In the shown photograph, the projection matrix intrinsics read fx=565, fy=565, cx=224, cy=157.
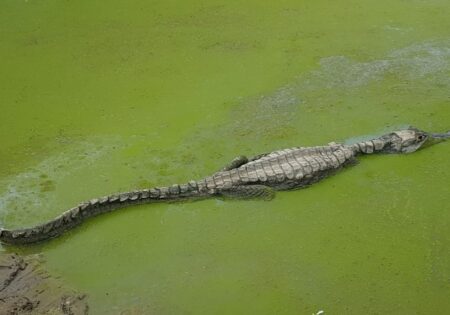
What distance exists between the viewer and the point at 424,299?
346cm

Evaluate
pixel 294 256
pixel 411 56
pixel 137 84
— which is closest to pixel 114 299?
pixel 294 256

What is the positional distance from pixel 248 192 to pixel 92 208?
1.13 m

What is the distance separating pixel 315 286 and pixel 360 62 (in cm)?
290

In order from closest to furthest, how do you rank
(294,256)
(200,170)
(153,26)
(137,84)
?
(294,256) < (200,170) < (137,84) < (153,26)

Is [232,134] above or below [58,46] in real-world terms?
below

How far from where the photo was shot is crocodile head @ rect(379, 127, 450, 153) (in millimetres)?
4598

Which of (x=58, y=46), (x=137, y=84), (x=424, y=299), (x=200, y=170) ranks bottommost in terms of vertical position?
(x=424, y=299)

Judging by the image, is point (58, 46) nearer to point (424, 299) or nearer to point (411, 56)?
point (411, 56)

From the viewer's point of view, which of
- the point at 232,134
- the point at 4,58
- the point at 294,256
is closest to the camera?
the point at 294,256

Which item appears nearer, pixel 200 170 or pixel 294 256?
pixel 294 256

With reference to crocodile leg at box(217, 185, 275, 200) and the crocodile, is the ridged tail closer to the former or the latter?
the crocodile

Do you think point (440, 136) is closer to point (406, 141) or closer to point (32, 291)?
point (406, 141)

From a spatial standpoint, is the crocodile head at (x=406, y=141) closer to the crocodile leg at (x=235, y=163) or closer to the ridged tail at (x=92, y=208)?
the crocodile leg at (x=235, y=163)

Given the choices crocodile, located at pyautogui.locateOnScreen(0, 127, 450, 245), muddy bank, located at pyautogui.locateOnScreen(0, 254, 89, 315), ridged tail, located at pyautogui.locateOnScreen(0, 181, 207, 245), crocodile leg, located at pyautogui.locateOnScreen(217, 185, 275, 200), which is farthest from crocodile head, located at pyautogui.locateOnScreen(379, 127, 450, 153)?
muddy bank, located at pyautogui.locateOnScreen(0, 254, 89, 315)
